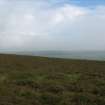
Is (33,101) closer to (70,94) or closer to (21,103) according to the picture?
(21,103)

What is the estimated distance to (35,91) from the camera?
64.4ft

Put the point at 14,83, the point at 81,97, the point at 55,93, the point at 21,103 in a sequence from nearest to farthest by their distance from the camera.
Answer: the point at 21,103 → the point at 81,97 → the point at 55,93 → the point at 14,83

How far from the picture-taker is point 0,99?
16984 mm

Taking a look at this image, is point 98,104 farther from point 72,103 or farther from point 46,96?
point 46,96

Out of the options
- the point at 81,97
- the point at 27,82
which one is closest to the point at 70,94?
the point at 81,97

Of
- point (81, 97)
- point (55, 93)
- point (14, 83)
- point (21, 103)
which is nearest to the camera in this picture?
point (21, 103)

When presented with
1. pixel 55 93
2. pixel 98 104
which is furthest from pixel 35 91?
pixel 98 104

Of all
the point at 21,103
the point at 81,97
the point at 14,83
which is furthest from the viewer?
the point at 14,83

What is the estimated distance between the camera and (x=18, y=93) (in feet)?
61.3

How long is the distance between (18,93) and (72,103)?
3.43 metres

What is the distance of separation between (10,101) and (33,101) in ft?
3.80

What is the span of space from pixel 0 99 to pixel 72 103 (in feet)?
12.0

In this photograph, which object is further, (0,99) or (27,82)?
(27,82)

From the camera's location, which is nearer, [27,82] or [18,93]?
[18,93]
